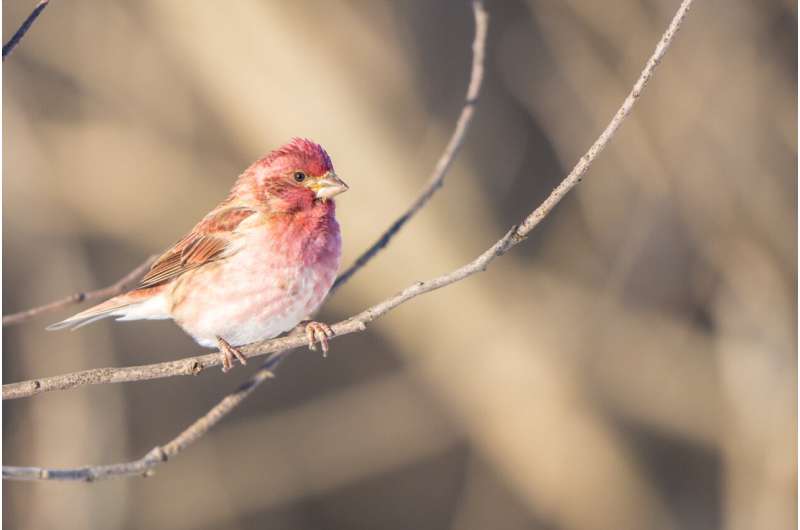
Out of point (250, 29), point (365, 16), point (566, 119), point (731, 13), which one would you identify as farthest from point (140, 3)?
point (731, 13)

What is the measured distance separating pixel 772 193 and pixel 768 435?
197cm

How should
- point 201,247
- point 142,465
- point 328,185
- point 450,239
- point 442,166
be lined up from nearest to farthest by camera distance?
point 142,465 → point 328,185 → point 442,166 → point 201,247 → point 450,239

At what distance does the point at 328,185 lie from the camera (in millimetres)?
3062

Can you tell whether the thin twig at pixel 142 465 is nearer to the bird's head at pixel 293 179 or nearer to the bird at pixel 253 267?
the bird at pixel 253 267

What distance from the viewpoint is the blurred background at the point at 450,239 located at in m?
8.35

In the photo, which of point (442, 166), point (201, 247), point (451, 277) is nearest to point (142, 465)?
point (201, 247)

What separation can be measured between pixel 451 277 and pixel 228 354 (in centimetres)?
99

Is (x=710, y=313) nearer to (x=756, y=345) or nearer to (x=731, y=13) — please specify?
(x=756, y=345)

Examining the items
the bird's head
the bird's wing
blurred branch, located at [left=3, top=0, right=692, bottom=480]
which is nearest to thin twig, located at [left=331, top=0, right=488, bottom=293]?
the bird's head

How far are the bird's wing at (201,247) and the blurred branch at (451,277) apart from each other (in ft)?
1.76

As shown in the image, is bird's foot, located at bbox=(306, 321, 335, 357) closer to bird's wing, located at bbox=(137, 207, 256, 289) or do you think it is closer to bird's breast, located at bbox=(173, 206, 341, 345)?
bird's breast, located at bbox=(173, 206, 341, 345)

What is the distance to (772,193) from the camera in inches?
322

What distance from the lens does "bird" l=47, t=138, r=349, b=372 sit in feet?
10.7

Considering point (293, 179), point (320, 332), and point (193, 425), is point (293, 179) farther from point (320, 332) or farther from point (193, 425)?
point (193, 425)
